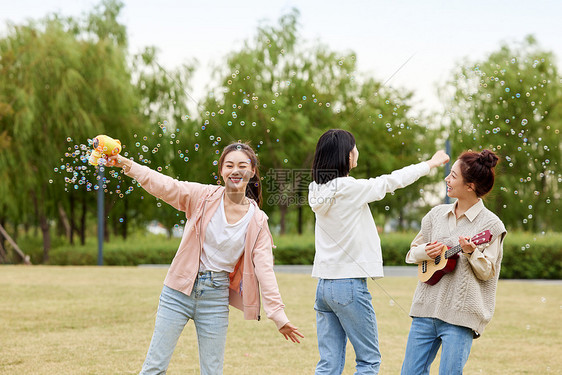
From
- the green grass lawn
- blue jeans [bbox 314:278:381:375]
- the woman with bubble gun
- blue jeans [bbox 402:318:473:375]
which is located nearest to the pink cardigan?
the woman with bubble gun

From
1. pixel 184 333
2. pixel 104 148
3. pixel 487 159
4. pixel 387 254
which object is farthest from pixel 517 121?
pixel 104 148

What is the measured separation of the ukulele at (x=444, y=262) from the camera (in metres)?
3.13

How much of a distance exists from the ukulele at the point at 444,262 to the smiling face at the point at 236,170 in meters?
1.02

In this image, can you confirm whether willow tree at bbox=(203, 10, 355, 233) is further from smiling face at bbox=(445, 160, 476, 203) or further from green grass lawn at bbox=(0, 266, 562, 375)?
smiling face at bbox=(445, 160, 476, 203)

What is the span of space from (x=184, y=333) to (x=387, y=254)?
11.4 m

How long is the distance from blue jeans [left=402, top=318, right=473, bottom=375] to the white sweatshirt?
0.35 m

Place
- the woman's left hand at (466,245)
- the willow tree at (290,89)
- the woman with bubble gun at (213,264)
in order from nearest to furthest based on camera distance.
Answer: the woman's left hand at (466,245)
the woman with bubble gun at (213,264)
the willow tree at (290,89)

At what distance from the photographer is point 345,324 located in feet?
10.7

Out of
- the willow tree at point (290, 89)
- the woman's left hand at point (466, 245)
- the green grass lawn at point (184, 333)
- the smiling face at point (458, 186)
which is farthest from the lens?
the willow tree at point (290, 89)

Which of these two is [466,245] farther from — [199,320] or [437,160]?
[199,320]

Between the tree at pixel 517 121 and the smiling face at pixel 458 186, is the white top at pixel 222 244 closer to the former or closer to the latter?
the smiling face at pixel 458 186

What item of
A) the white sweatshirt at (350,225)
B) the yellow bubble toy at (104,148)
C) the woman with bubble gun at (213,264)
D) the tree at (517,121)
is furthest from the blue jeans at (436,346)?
the tree at (517,121)

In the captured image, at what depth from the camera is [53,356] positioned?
5.95m

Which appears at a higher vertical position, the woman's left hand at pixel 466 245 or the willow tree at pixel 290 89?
the willow tree at pixel 290 89
